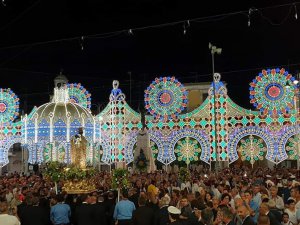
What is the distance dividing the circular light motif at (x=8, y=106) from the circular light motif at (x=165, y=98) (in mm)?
10899

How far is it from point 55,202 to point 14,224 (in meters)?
4.04

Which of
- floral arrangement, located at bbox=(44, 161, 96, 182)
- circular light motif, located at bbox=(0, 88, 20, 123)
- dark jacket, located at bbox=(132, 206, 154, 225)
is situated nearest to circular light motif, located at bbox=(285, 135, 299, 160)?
floral arrangement, located at bbox=(44, 161, 96, 182)

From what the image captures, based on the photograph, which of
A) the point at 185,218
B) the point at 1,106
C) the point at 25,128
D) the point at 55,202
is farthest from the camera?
the point at 1,106

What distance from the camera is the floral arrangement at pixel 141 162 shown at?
131ft

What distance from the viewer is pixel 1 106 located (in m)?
44.5

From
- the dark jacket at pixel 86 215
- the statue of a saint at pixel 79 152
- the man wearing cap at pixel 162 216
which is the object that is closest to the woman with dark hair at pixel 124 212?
the dark jacket at pixel 86 215

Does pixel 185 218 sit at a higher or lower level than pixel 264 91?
lower

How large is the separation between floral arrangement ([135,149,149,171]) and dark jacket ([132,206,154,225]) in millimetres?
26982

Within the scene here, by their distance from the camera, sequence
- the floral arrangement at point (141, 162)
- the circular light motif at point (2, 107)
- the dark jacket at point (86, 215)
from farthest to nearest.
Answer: the circular light motif at point (2, 107)
the floral arrangement at point (141, 162)
the dark jacket at point (86, 215)

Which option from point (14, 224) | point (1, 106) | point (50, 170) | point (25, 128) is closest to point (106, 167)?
point (1, 106)

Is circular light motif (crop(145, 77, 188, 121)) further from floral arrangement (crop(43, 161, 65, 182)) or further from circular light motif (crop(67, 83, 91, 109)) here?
floral arrangement (crop(43, 161, 65, 182))

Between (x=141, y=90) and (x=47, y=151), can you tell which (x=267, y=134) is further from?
(x=141, y=90)

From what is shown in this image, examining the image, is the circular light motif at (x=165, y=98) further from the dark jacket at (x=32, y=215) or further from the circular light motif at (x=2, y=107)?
the dark jacket at (x=32, y=215)

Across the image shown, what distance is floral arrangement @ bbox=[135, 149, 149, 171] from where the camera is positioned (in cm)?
4003
